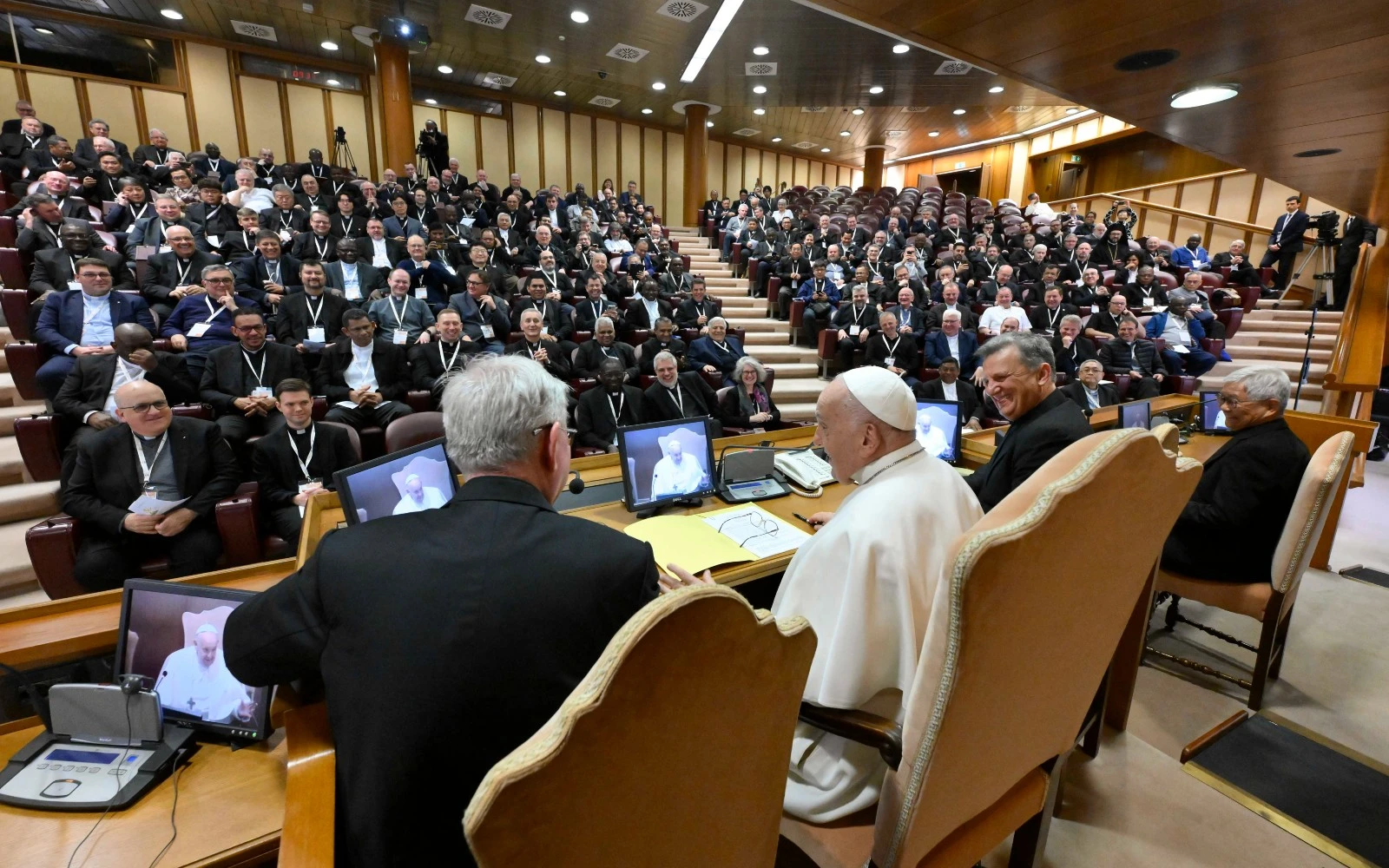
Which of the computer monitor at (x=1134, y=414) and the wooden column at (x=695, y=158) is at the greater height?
the wooden column at (x=695, y=158)

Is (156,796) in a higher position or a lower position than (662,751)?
lower

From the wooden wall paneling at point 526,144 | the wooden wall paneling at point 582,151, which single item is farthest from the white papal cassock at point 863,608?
the wooden wall paneling at point 582,151

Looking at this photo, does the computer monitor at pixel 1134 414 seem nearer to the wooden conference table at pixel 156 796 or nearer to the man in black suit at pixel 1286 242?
the wooden conference table at pixel 156 796

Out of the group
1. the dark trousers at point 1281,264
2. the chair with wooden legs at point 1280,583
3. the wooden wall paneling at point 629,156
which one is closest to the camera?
the chair with wooden legs at point 1280,583

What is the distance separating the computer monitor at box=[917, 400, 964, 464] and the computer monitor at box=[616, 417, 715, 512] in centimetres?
132

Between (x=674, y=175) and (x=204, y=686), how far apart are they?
54.3 feet

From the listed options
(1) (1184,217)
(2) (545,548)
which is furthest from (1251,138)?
(1) (1184,217)

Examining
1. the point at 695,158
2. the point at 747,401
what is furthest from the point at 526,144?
the point at 747,401

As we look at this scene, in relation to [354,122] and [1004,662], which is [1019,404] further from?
[354,122]

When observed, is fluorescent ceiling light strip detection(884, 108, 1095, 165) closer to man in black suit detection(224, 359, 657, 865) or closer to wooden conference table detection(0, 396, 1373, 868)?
man in black suit detection(224, 359, 657, 865)

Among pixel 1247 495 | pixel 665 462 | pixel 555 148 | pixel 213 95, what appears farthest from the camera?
pixel 555 148

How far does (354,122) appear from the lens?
11.9 metres

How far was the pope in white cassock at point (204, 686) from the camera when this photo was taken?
1157 mm

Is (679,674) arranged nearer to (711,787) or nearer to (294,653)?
(711,787)
